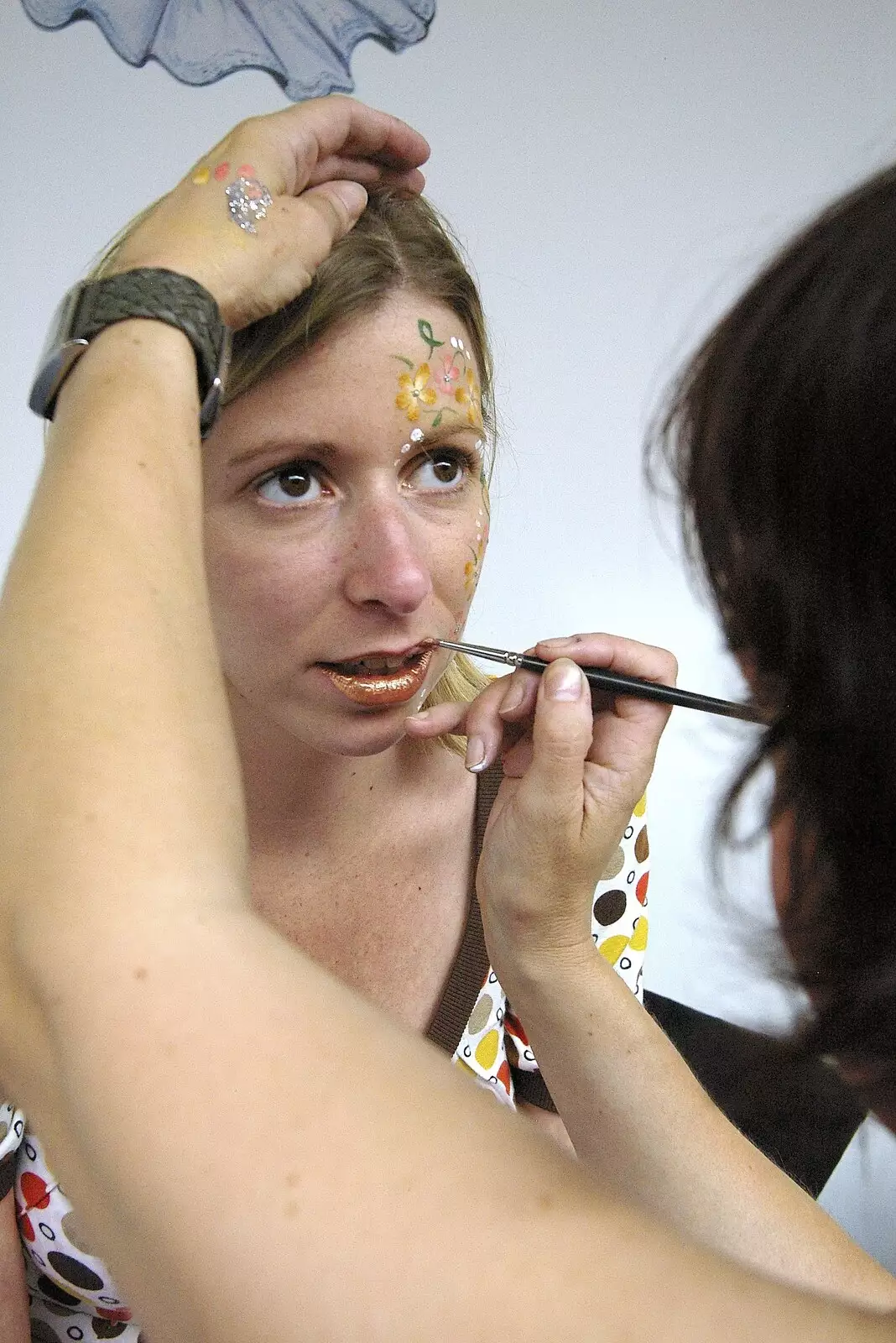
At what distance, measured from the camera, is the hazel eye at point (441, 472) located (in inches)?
33.1

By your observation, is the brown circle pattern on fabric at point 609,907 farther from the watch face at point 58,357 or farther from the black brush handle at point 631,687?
the watch face at point 58,357

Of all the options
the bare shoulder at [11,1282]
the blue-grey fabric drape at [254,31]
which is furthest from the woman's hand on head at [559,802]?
the blue-grey fabric drape at [254,31]

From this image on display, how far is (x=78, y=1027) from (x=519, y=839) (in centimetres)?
40

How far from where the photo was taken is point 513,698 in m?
0.71

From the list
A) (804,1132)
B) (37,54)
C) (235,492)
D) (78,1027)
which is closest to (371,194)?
(235,492)

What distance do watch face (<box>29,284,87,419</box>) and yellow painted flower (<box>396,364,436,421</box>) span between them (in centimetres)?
27

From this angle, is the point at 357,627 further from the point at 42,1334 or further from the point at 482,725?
the point at 42,1334

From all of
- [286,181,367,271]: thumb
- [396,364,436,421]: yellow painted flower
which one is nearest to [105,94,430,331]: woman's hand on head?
[286,181,367,271]: thumb

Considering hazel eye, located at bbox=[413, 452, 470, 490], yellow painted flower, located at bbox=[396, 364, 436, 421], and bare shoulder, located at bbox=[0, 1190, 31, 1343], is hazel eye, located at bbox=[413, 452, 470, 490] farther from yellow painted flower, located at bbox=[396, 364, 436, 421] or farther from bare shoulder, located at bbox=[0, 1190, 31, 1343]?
bare shoulder, located at bbox=[0, 1190, 31, 1343]

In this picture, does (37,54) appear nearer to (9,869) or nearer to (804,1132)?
(9,869)

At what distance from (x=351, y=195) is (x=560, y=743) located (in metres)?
0.38

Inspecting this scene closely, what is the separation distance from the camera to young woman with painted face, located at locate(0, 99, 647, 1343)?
30.7 inches

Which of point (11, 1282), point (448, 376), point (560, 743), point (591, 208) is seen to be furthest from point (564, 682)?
point (591, 208)

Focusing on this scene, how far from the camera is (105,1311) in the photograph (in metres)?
0.81
